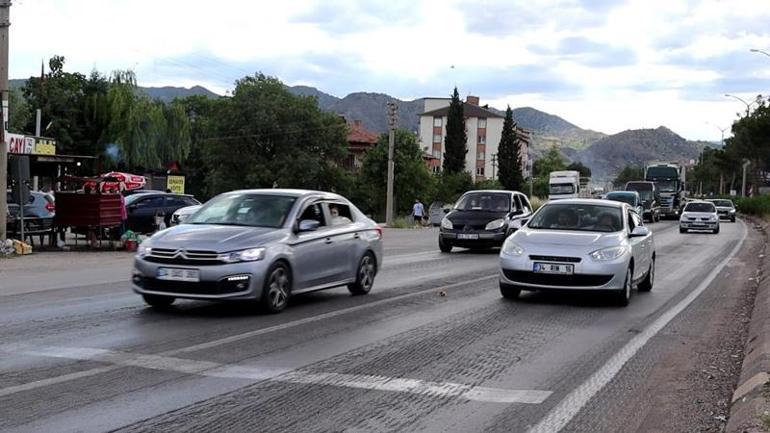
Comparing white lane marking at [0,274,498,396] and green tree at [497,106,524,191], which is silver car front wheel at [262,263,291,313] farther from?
green tree at [497,106,524,191]

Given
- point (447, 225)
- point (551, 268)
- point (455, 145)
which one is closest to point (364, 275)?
point (551, 268)

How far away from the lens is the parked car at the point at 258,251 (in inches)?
383

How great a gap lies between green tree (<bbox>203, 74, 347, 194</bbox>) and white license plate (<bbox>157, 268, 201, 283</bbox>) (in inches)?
2654

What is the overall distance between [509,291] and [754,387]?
5965 mm

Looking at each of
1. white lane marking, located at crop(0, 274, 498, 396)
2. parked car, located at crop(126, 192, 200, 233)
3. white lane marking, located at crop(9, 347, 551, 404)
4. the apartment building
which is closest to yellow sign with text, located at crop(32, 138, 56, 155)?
parked car, located at crop(126, 192, 200, 233)

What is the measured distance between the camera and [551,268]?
464 inches

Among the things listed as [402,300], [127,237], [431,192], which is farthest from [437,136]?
[402,300]

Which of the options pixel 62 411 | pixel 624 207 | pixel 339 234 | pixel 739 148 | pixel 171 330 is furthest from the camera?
pixel 739 148

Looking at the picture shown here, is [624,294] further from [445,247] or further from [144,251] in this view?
[445,247]

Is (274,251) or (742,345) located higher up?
(274,251)

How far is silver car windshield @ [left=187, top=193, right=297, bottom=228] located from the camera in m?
10.8

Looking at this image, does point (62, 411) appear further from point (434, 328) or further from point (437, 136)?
point (437, 136)

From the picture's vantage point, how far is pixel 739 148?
77188 mm

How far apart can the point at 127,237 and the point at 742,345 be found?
17.3 metres
